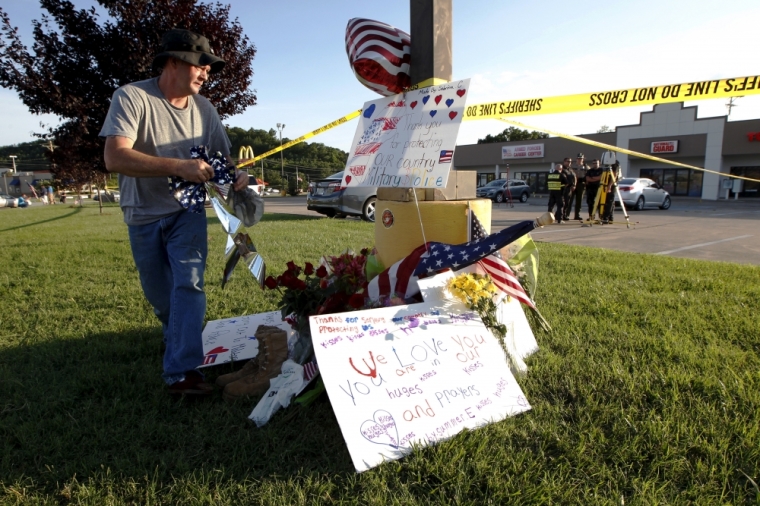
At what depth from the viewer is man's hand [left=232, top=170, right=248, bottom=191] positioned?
9.31 ft

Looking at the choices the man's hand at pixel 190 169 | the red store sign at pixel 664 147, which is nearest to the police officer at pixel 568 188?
the man's hand at pixel 190 169

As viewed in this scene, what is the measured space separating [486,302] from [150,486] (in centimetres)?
178

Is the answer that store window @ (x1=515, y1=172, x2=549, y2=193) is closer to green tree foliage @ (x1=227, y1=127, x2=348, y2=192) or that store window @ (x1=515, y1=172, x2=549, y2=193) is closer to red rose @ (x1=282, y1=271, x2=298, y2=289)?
green tree foliage @ (x1=227, y1=127, x2=348, y2=192)

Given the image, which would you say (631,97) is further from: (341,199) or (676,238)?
(341,199)

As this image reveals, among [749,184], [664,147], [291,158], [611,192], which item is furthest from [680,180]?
[291,158]

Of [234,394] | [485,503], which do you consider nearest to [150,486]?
[234,394]

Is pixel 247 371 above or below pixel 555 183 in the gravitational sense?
below

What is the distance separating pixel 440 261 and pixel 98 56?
6548mm

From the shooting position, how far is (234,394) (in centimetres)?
257

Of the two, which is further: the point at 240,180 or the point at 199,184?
the point at 240,180

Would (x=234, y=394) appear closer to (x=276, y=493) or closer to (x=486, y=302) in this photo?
(x=276, y=493)

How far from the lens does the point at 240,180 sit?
112 inches

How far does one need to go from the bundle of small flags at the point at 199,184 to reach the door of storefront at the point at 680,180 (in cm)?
3646

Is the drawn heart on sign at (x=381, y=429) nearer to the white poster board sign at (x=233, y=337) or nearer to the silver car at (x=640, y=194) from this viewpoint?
the white poster board sign at (x=233, y=337)
